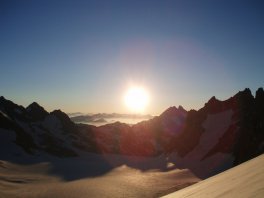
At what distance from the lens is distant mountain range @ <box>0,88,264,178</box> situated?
9525 centimetres

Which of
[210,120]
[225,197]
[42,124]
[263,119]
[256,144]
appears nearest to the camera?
[225,197]

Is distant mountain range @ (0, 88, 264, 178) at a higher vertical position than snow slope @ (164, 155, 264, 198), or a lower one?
higher

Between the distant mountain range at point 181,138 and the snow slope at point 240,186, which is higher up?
the distant mountain range at point 181,138

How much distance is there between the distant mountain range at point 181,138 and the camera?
95250mm

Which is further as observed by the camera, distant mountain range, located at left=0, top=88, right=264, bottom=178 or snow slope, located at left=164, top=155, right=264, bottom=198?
distant mountain range, located at left=0, top=88, right=264, bottom=178

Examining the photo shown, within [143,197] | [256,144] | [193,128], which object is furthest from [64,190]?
[193,128]

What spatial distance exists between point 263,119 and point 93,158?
91695 mm

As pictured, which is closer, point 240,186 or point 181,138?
point 240,186

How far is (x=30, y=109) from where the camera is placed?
18938cm

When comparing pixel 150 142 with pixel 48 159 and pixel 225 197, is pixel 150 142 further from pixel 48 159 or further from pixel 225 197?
pixel 225 197

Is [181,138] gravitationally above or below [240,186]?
above

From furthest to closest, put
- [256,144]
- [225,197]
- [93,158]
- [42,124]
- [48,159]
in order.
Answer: [42,124], [93,158], [48,159], [256,144], [225,197]

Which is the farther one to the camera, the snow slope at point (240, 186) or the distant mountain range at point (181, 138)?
the distant mountain range at point (181, 138)

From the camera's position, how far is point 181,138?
14362 centimetres
